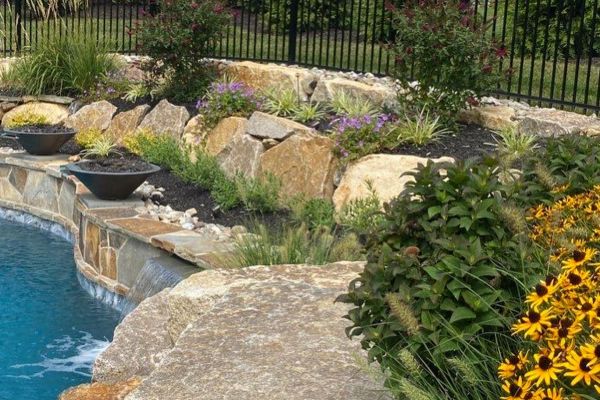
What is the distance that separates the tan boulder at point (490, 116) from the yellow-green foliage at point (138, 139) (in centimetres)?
330

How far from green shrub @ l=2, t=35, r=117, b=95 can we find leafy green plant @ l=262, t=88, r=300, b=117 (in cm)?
315

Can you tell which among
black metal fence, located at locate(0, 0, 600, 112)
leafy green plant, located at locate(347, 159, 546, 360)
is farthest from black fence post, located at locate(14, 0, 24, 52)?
leafy green plant, located at locate(347, 159, 546, 360)

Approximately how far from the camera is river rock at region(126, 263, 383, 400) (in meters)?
3.66

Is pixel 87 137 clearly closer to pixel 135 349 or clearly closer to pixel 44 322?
pixel 44 322

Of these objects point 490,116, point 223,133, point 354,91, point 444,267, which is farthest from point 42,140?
point 444,267

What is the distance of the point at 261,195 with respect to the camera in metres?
8.41

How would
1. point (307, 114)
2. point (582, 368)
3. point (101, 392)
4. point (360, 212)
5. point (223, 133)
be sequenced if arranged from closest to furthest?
point (582, 368) → point (101, 392) → point (360, 212) → point (307, 114) → point (223, 133)

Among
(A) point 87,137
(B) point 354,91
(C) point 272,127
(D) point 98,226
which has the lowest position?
(D) point 98,226

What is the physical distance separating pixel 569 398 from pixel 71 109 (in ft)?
35.1

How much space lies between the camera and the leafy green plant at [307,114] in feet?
32.0

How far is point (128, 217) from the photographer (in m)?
8.62

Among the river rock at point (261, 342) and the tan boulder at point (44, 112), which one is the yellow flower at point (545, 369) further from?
the tan boulder at point (44, 112)

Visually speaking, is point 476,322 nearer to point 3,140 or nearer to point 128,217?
point 128,217

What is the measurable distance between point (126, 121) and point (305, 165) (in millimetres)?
3504
